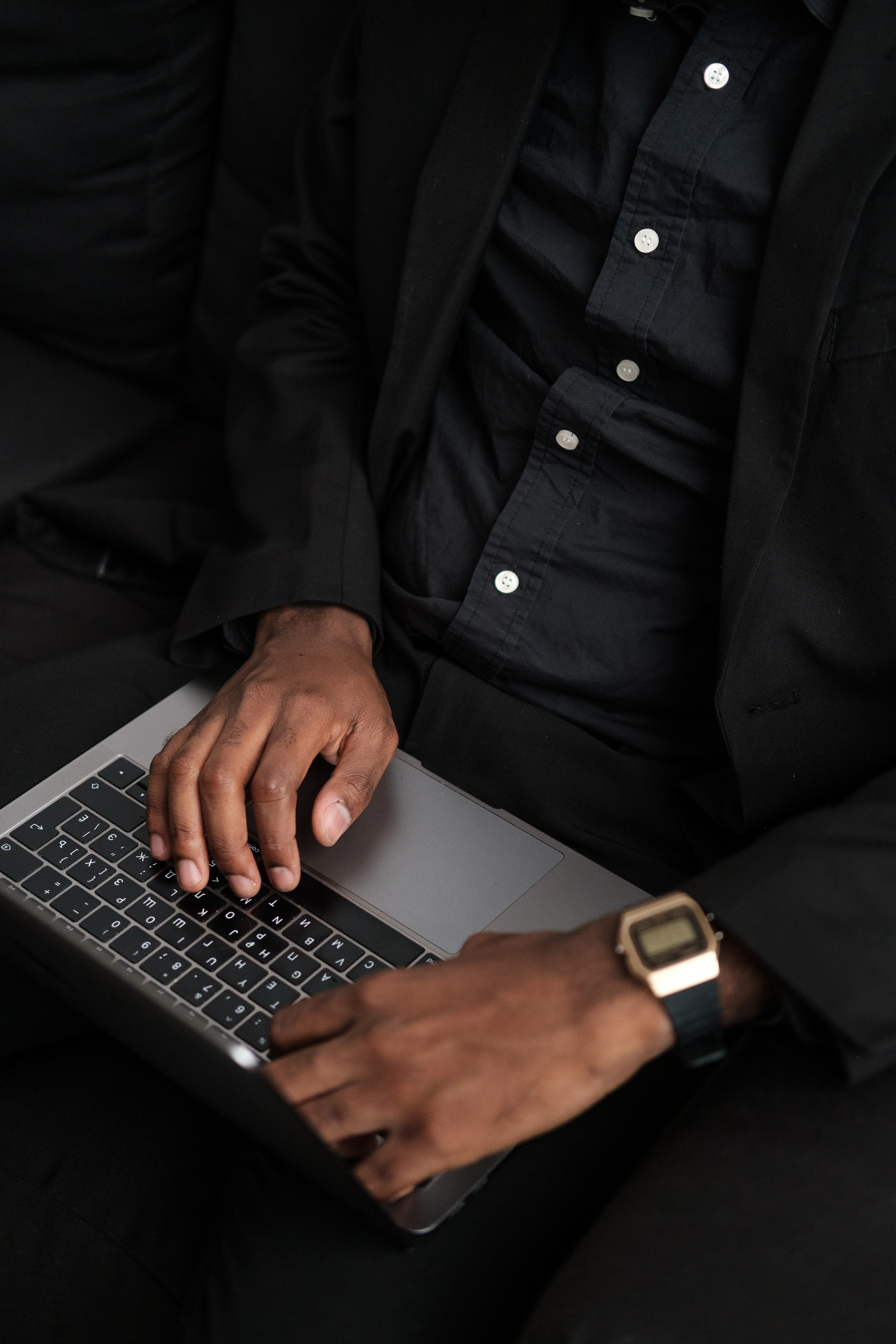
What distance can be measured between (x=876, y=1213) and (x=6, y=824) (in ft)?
2.42

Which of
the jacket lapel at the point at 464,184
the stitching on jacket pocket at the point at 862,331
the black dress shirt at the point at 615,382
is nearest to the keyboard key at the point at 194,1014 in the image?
the black dress shirt at the point at 615,382

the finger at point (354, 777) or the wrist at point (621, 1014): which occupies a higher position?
the wrist at point (621, 1014)

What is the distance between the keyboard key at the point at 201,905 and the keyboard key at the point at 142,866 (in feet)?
0.14

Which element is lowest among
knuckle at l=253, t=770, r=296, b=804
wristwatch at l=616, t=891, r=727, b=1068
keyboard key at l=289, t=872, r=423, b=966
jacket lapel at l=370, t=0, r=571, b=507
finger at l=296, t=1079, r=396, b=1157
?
keyboard key at l=289, t=872, r=423, b=966

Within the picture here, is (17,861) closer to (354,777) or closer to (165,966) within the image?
(165,966)

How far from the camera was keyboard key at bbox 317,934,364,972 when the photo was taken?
32.3 inches

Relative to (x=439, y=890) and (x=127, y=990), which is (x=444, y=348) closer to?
(x=439, y=890)

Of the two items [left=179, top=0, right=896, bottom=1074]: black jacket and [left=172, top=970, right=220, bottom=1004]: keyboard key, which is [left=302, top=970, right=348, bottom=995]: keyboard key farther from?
[left=179, top=0, right=896, bottom=1074]: black jacket

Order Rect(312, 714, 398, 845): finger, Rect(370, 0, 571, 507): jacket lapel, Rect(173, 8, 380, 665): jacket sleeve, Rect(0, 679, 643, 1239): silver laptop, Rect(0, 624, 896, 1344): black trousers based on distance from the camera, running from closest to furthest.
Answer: Rect(0, 624, 896, 1344): black trousers, Rect(0, 679, 643, 1239): silver laptop, Rect(312, 714, 398, 845): finger, Rect(370, 0, 571, 507): jacket lapel, Rect(173, 8, 380, 665): jacket sleeve

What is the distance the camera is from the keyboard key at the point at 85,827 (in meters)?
0.91

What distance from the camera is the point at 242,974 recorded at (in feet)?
2.66

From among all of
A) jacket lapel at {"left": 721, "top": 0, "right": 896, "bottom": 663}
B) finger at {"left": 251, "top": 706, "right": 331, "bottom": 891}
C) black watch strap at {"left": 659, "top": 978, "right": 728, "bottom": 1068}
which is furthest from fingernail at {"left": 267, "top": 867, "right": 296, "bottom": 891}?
jacket lapel at {"left": 721, "top": 0, "right": 896, "bottom": 663}

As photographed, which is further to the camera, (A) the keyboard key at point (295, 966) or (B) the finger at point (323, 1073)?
(A) the keyboard key at point (295, 966)

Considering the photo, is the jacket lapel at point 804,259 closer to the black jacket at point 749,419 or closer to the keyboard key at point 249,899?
the black jacket at point 749,419
